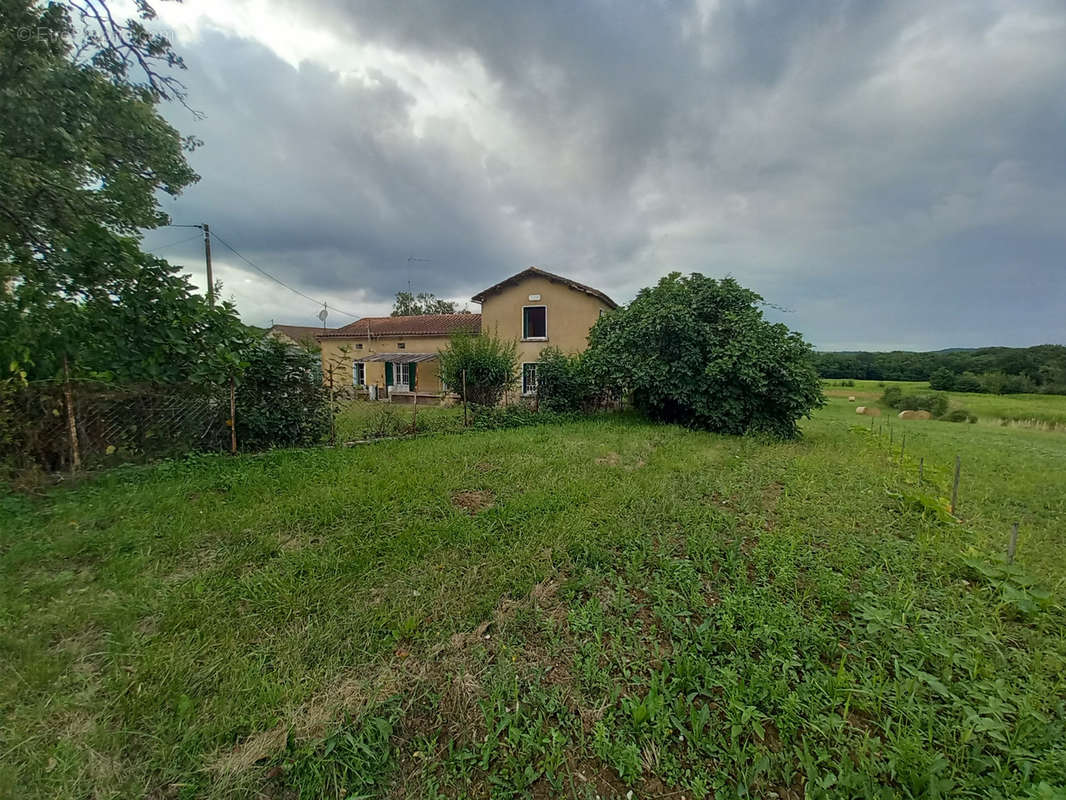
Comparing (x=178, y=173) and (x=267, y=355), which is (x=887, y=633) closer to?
(x=267, y=355)

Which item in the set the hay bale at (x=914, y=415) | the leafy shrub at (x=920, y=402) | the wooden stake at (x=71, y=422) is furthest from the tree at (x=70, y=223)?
the leafy shrub at (x=920, y=402)

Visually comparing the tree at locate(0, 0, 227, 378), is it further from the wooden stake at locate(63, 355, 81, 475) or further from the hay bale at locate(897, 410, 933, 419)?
the hay bale at locate(897, 410, 933, 419)

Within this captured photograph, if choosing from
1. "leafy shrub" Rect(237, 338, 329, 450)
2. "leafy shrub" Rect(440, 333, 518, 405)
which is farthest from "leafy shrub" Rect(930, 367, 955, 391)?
"leafy shrub" Rect(237, 338, 329, 450)

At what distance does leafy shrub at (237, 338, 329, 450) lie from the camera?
627 cm

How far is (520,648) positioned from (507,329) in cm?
1444

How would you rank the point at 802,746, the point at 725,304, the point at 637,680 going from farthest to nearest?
the point at 725,304 → the point at 637,680 → the point at 802,746

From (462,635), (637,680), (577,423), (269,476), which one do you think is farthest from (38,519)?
(577,423)

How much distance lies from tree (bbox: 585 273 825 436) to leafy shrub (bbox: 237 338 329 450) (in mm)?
6824

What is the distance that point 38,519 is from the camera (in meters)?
3.67

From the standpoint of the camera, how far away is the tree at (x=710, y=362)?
9000 mm

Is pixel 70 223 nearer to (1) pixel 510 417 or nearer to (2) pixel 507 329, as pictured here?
(1) pixel 510 417

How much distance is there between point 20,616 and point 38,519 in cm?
200

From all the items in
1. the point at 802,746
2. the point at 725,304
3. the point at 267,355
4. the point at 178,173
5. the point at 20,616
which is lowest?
the point at 802,746

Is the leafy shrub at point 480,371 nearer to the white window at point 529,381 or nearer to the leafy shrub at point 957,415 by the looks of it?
the white window at point 529,381
